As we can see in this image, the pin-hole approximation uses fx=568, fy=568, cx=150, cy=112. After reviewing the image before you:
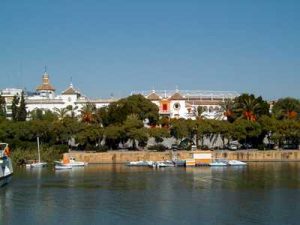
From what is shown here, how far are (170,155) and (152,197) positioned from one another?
3199cm

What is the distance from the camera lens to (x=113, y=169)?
215 feet

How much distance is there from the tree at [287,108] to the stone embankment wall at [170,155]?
1269 cm

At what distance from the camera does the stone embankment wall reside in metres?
74.3

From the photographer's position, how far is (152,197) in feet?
143

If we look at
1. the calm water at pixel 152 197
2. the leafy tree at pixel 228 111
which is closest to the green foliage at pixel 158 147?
the leafy tree at pixel 228 111

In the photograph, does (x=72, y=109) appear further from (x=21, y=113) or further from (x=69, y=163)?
(x=69, y=163)

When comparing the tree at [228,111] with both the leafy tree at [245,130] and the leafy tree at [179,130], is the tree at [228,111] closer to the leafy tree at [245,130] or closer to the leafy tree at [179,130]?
the leafy tree at [245,130]

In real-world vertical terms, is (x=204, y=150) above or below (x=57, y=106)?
below

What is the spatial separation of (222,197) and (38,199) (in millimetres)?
14005

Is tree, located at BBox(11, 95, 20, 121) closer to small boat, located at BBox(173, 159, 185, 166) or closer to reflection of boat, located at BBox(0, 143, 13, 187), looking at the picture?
small boat, located at BBox(173, 159, 185, 166)

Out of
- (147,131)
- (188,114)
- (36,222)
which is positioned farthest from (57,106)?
(36,222)

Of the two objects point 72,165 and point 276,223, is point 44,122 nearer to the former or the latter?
point 72,165

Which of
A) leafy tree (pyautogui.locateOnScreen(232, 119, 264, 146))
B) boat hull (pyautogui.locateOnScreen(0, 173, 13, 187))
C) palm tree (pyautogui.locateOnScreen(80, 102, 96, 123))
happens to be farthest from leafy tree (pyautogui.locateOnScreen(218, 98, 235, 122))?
boat hull (pyautogui.locateOnScreen(0, 173, 13, 187))

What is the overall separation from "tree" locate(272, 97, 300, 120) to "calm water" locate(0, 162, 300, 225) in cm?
2640
